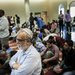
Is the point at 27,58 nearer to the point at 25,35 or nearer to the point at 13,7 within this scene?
the point at 25,35

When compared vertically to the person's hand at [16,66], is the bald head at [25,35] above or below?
above

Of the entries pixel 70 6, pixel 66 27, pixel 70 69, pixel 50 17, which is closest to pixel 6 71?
pixel 70 69

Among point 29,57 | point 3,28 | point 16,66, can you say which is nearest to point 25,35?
point 29,57

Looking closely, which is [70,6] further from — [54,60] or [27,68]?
[27,68]

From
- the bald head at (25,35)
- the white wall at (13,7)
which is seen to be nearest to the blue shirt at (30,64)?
the bald head at (25,35)

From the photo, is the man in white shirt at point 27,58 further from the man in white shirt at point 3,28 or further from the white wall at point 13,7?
the white wall at point 13,7

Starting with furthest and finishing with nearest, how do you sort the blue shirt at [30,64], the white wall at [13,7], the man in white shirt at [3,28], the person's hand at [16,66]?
the white wall at [13,7] → the man in white shirt at [3,28] → the person's hand at [16,66] → the blue shirt at [30,64]

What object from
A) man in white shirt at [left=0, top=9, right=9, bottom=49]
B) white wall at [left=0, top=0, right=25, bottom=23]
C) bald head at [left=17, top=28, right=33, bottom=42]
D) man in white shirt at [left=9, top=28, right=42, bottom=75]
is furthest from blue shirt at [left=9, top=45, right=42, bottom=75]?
white wall at [left=0, top=0, right=25, bottom=23]

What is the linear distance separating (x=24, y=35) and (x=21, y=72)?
39cm

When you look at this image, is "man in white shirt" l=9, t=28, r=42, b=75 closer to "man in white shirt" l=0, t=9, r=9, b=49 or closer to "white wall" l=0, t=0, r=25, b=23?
"man in white shirt" l=0, t=9, r=9, b=49

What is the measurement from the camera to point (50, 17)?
21.5 metres

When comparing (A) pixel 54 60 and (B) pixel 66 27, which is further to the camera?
(B) pixel 66 27

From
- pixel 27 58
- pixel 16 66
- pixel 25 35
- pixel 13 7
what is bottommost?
pixel 13 7

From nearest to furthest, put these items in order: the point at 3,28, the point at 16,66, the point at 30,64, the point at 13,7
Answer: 1. the point at 30,64
2. the point at 16,66
3. the point at 3,28
4. the point at 13,7
